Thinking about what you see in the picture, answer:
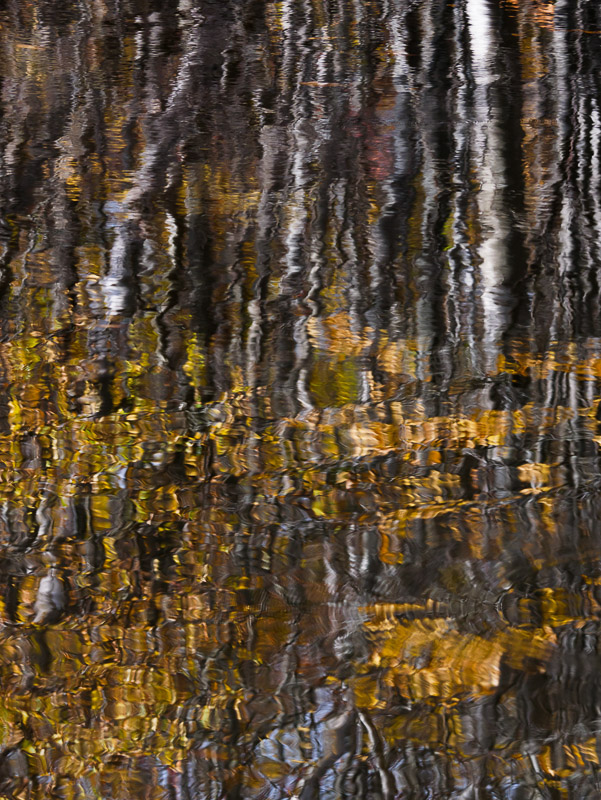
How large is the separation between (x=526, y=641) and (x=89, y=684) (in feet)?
1.71

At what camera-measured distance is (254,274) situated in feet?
6.31

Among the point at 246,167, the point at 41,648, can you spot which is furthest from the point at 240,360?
the point at 246,167

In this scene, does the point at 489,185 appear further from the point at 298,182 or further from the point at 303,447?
the point at 303,447

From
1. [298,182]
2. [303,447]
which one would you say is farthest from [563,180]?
[303,447]

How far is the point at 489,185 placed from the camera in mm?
2256

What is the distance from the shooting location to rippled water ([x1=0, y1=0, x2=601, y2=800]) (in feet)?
3.40

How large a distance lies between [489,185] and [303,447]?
110cm

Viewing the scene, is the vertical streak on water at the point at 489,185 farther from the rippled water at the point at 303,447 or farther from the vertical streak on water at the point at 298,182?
the vertical streak on water at the point at 298,182

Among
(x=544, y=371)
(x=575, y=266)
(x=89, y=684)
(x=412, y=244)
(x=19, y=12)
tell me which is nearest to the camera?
(x=89, y=684)

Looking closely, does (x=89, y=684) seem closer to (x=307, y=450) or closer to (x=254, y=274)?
(x=307, y=450)

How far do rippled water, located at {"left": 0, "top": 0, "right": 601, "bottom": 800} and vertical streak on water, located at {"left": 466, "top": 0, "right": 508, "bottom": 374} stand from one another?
10 mm

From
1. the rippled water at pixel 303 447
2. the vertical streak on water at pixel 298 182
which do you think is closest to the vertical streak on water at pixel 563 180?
the rippled water at pixel 303 447

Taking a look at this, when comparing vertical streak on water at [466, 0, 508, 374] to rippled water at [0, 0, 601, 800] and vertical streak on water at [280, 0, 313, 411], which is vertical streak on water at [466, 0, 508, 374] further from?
vertical streak on water at [280, 0, 313, 411]

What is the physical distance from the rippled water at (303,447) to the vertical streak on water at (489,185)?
1 cm
